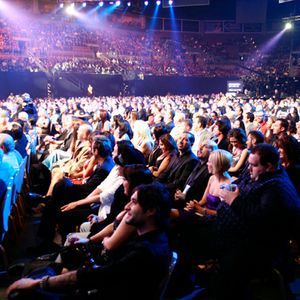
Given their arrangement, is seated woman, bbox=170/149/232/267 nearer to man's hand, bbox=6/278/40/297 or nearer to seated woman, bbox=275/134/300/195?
seated woman, bbox=275/134/300/195

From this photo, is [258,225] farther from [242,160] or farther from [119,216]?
[242,160]

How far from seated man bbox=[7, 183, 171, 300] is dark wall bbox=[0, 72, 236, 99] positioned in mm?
17872

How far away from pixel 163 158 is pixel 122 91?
19347 millimetres

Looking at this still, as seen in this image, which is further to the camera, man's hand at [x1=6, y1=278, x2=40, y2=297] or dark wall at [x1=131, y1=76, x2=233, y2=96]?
dark wall at [x1=131, y1=76, x2=233, y2=96]

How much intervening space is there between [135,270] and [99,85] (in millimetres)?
21714

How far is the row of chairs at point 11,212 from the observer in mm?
3730

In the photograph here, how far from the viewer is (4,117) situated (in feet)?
24.3

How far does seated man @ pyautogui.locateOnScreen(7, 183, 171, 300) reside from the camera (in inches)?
81.4

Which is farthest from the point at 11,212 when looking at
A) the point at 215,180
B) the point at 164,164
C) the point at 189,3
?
the point at 189,3

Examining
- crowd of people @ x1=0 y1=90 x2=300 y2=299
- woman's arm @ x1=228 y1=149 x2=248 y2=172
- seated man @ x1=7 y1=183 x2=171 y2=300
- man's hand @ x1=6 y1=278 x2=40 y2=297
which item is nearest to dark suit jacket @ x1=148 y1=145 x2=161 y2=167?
crowd of people @ x1=0 y1=90 x2=300 y2=299

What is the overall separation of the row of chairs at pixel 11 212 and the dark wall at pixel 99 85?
15.0 meters

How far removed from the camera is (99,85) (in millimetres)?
23203

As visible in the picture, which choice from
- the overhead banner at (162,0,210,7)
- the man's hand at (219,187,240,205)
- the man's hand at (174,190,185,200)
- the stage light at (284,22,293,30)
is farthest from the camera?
the stage light at (284,22,293,30)

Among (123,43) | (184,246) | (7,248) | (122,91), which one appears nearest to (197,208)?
(184,246)
